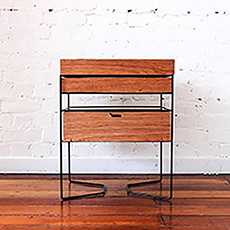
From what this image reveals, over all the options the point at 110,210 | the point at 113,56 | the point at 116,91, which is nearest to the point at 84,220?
the point at 110,210

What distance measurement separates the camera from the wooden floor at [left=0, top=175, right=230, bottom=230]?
1.22 metres

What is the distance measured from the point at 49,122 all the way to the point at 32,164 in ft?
0.88

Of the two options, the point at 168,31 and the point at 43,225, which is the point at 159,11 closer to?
the point at 168,31

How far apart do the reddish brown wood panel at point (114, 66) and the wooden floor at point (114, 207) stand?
577mm

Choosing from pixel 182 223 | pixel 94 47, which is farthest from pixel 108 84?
pixel 182 223

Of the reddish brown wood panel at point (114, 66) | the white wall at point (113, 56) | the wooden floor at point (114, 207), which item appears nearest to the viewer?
the wooden floor at point (114, 207)

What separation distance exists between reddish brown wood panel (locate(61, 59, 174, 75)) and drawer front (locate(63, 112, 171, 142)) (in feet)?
0.59

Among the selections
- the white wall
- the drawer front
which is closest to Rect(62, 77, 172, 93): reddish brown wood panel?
the drawer front

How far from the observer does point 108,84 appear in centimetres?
142

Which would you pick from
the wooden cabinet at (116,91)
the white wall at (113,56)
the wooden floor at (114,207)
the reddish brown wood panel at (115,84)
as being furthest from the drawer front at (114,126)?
the white wall at (113,56)

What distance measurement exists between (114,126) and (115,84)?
18 cm

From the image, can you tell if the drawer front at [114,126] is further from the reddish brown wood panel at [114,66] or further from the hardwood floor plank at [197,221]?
the hardwood floor plank at [197,221]

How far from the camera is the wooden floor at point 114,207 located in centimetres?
122

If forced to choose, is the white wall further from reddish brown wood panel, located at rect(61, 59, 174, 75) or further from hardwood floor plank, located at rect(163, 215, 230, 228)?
hardwood floor plank, located at rect(163, 215, 230, 228)
